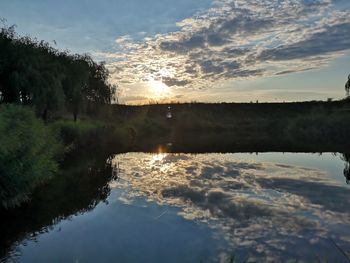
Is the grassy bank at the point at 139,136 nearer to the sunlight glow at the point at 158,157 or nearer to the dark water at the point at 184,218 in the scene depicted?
the dark water at the point at 184,218

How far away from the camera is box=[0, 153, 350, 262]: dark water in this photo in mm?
8492

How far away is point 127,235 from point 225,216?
2887 mm

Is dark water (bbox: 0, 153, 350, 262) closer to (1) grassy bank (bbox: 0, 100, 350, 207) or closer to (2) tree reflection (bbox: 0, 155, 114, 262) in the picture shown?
(2) tree reflection (bbox: 0, 155, 114, 262)

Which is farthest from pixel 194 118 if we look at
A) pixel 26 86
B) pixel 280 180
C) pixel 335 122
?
pixel 280 180

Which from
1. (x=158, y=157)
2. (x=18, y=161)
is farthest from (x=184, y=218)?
(x=158, y=157)

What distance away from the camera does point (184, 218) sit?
11125mm

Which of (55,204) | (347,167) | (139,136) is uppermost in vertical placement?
(347,167)

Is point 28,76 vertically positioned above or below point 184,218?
above

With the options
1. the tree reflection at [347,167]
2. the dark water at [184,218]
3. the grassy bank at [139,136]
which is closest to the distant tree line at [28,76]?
the grassy bank at [139,136]

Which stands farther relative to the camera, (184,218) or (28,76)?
(28,76)

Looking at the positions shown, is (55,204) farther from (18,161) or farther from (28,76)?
(28,76)

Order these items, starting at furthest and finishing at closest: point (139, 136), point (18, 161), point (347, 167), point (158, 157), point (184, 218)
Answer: point (139, 136), point (158, 157), point (347, 167), point (18, 161), point (184, 218)

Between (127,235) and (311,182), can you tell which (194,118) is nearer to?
(311,182)

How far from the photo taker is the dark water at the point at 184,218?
849 cm
